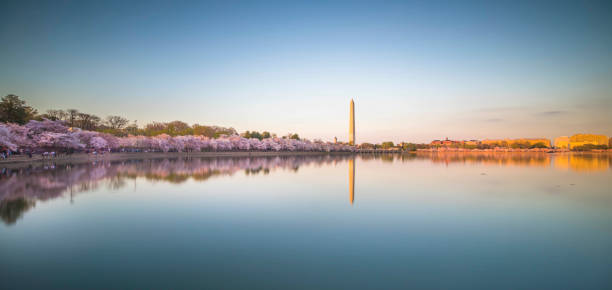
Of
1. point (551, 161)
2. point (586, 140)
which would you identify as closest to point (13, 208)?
point (551, 161)

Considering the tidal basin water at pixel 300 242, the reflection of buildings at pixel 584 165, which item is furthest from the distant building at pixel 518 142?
the tidal basin water at pixel 300 242

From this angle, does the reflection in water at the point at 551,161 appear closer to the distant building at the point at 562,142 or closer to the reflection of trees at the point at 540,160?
the reflection of trees at the point at 540,160

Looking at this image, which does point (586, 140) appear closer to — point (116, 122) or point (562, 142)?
point (562, 142)

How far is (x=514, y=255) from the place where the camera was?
673 cm

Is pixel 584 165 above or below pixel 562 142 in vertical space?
below

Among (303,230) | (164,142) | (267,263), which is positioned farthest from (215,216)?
(164,142)

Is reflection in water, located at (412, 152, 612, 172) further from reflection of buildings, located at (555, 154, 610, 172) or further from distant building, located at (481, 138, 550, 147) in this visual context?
distant building, located at (481, 138, 550, 147)

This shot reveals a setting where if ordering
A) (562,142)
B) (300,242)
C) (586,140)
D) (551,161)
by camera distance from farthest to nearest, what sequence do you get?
(562,142) < (586,140) < (551,161) < (300,242)

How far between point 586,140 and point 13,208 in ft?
628

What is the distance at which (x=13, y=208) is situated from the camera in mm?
10508

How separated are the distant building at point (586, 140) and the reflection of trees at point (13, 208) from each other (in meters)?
187

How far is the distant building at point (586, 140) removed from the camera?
133375mm

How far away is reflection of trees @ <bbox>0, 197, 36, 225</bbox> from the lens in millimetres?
9216

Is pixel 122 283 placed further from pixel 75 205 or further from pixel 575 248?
pixel 575 248
